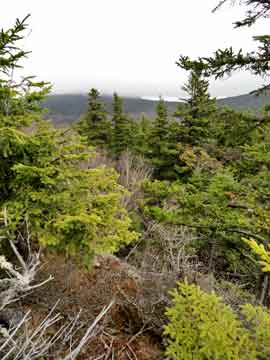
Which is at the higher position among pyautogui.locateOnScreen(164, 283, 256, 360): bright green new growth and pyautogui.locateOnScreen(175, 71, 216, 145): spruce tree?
pyautogui.locateOnScreen(175, 71, 216, 145): spruce tree

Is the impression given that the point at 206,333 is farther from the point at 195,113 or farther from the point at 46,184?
the point at 195,113

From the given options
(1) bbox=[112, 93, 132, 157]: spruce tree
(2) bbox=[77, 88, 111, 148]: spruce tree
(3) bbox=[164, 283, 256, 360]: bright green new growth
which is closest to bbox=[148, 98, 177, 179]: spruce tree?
(1) bbox=[112, 93, 132, 157]: spruce tree

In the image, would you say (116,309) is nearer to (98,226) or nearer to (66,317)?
(66,317)

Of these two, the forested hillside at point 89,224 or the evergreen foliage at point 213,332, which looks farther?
the forested hillside at point 89,224

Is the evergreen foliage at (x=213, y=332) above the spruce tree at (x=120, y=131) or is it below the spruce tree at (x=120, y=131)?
below

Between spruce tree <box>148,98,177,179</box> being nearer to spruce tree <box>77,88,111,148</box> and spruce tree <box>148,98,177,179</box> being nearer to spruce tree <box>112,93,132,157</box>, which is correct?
spruce tree <box>112,93,132,157</box>

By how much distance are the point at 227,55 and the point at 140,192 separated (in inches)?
397

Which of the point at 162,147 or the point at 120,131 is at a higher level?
the point at 120,131

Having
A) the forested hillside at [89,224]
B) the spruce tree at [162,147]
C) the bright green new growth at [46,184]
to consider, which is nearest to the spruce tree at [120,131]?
the spruce tree at [162,147]

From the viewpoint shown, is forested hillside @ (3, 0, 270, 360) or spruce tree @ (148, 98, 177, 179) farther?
spruce tree @ (148, 98, 177, 179)

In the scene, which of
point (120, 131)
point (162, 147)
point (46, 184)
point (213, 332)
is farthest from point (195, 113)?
point (213, 332)

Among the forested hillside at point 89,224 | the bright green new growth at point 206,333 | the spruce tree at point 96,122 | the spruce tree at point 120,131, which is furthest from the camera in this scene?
the spruce tree at point 120,131

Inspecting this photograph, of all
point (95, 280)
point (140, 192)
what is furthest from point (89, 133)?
point (95, 280)

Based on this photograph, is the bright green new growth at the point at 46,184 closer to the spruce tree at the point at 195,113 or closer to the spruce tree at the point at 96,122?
the spruce tree at the point at 195,113
